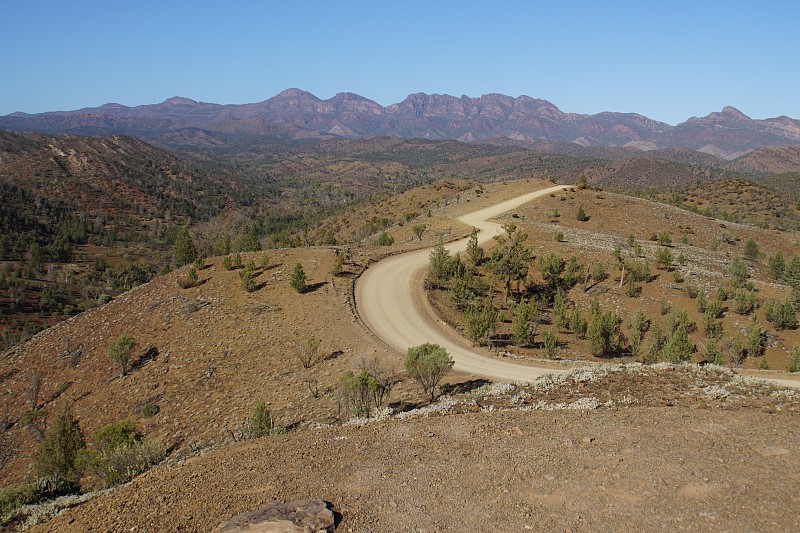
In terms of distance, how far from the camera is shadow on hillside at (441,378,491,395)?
16.7 m

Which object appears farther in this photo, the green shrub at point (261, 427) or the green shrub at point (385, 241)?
the green shrub at point (385, 241)

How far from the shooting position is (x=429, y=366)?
16.0 metres

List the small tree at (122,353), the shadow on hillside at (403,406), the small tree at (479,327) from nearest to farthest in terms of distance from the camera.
A: the shadow on hillside at (403,406)
the small tree at (122,353)
the small tree at (479,327)

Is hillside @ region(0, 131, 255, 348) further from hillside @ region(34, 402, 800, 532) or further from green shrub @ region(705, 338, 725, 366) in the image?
green shrub @ region(705, 338, 725, 366)

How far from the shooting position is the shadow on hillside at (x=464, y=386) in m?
16.7

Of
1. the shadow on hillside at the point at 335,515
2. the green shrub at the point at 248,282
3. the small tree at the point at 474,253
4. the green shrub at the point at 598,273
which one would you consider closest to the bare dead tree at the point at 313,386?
the shadow on hillside at the point at 335,515

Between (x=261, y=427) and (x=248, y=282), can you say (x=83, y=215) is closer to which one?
(x=248, y=282)

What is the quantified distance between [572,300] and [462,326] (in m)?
10.5

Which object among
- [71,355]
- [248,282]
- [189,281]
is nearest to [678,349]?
[248,282]

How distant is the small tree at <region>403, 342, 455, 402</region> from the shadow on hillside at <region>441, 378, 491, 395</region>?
1.90ft

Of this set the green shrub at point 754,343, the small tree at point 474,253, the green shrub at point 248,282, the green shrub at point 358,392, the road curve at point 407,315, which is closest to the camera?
the green shrub at point 358,392

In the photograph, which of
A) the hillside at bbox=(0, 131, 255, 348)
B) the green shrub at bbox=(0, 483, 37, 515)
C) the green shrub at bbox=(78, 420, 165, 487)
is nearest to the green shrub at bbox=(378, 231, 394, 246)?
the green shrub at bbox=(78, 420, 165, 487)

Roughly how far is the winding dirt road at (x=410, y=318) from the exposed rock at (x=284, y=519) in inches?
449

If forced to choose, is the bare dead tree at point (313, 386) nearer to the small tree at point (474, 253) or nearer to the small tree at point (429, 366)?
the small tree at point (429, 366)
